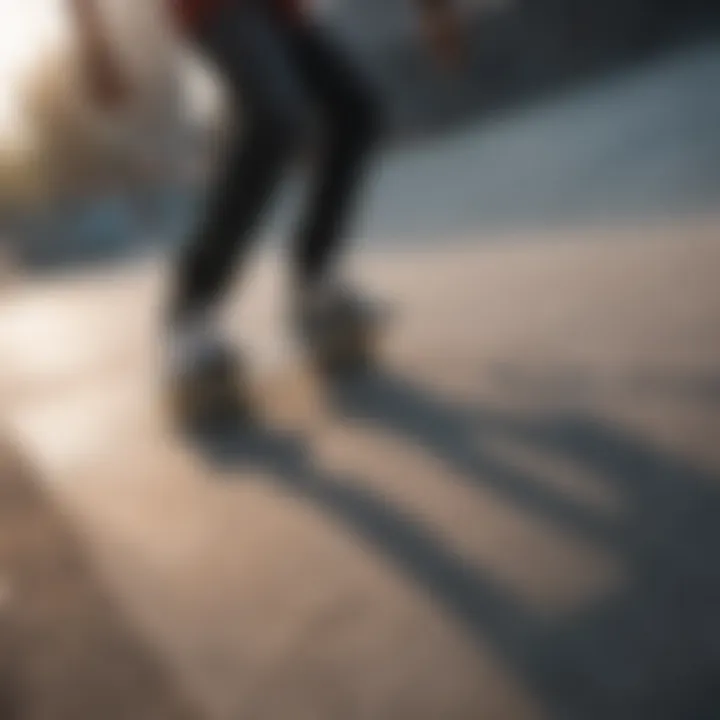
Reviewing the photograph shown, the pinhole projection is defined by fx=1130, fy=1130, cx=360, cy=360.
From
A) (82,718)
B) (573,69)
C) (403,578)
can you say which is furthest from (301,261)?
(573,69)

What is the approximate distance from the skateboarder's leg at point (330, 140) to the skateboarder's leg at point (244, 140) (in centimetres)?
5

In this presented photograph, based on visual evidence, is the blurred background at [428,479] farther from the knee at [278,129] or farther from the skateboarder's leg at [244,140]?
the knee at [278,129]

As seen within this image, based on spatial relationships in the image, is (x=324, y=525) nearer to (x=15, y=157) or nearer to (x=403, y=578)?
(x=403, y=578)

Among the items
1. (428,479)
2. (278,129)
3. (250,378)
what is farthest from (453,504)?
(278,129)

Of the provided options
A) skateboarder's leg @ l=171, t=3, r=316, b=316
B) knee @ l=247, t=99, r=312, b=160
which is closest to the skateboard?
skateboarder's leg @ l=171, t=3, r=316, b=316

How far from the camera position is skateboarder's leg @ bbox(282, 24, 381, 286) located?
1511mm

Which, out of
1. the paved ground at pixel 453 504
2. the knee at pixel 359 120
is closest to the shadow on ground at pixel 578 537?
the paved ground at pixel 453 504

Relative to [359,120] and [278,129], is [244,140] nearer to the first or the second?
[278,129]

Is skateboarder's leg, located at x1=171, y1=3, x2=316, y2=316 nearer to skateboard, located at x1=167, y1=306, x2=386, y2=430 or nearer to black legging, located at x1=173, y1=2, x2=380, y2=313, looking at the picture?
black legging, located at x1=173, y1=2, x2=380, y2=313

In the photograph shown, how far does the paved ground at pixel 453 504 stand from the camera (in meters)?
0.71

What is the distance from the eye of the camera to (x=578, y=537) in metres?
0.84

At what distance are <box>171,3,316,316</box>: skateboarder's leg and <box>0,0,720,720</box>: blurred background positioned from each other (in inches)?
4.6

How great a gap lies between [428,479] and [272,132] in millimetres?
611

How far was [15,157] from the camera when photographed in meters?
2.76
